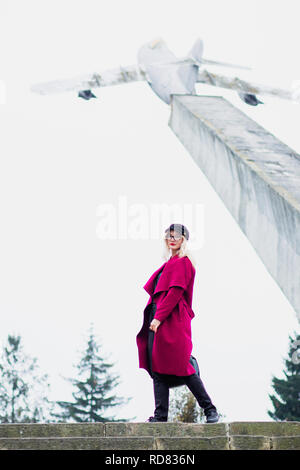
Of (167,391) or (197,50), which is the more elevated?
(197,50)

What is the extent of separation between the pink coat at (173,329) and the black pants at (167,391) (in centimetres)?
5

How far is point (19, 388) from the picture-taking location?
32469 millimetres

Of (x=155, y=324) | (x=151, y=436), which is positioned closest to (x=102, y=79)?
(x=155, y=324)

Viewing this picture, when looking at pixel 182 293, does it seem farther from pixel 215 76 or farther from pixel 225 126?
pixel 215 76

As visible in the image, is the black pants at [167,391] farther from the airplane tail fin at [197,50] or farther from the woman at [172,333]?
the airplane tail fin at [197,50]

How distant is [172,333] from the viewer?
209 inches

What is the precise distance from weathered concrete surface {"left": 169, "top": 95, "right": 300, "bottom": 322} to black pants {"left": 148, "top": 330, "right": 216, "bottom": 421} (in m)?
1.49

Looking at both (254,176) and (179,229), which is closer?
(179,229)

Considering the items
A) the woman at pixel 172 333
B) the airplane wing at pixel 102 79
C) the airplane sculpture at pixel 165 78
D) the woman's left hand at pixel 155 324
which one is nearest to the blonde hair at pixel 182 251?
the woman at pixel 172 333

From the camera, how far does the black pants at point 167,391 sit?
523 centimetres

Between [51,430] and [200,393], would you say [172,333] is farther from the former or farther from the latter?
[51,430]

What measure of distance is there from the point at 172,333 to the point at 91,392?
30137mm

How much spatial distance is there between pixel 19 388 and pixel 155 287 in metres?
28.2
